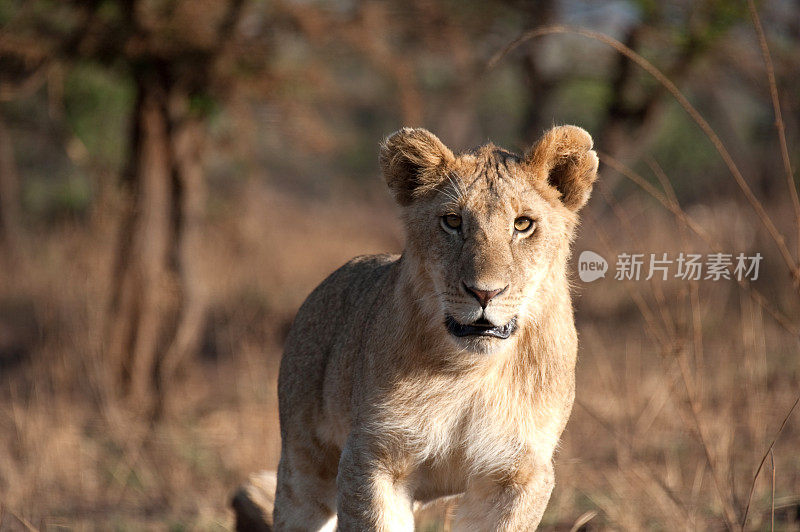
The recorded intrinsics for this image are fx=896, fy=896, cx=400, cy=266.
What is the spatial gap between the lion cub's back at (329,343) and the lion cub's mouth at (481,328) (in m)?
0.64

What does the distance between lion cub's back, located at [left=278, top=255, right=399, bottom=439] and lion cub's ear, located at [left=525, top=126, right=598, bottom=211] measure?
79 cm

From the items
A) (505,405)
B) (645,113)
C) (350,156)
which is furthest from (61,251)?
(350,156)

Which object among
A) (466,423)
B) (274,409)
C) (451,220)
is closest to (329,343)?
(466,423)

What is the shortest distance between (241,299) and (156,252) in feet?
14.1

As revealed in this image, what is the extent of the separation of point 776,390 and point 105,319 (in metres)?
7.09

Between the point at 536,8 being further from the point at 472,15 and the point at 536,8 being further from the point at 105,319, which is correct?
the point at 105,319

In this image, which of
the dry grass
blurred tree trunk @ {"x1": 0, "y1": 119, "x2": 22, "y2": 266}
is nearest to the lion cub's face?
the dry grass

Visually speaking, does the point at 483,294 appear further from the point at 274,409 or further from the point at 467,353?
the point at 274,409

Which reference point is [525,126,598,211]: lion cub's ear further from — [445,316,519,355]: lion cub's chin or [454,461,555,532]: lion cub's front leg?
[454,461,555,532]: lion cub's front leg

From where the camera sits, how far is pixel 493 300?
10.2ft

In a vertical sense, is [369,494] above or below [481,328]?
below

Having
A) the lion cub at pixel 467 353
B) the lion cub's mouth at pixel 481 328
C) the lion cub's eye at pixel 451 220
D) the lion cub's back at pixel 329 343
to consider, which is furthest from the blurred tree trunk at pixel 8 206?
the lion cub's mouth at pixel 481 328

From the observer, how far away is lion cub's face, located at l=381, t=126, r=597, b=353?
3.15 meters

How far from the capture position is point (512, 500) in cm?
345
